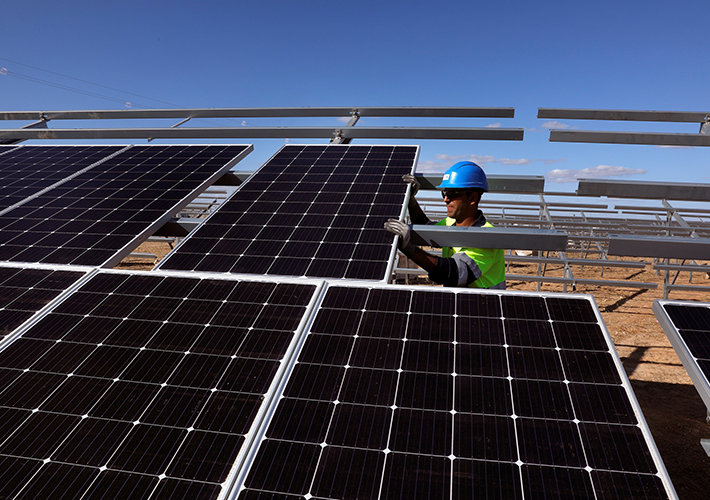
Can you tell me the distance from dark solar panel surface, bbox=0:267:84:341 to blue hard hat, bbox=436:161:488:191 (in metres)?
4.93

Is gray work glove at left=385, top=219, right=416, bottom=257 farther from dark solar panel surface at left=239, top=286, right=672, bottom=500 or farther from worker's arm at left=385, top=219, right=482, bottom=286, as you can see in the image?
dark solar panel surface at left=239, top=286, right=672, bottom=500

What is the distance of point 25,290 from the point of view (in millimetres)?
4789

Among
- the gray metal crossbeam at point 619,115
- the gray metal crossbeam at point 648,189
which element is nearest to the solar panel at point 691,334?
the gray metal crossbeam at point 648,189

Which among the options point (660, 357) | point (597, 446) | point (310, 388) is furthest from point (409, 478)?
point (660, 357)

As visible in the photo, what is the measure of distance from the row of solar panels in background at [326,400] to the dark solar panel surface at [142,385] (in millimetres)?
14

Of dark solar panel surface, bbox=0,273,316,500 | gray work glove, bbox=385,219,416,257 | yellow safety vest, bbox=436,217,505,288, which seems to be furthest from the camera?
yellow safety vest, bbox=436,217,505,288

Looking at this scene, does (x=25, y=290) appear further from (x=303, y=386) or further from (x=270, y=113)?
(x=270, y=113)

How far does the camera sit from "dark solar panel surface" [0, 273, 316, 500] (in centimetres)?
276

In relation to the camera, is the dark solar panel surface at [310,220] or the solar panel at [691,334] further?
the dark solar panel surface at [310,220]

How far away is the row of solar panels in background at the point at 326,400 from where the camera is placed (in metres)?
2.61

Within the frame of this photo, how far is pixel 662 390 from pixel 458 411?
9555mm

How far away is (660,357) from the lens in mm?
10977

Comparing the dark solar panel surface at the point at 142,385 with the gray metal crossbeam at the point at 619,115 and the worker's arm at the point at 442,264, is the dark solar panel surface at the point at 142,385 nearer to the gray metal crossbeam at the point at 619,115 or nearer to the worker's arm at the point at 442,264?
the worker's arm at the point at 442,264

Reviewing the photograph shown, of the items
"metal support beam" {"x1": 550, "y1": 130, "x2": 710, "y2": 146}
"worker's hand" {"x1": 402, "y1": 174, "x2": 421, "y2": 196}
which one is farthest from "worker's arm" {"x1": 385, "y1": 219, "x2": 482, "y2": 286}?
"metal support beam" {"x1": 550, "y1": 130, "x2": 710, "y2": 146}
